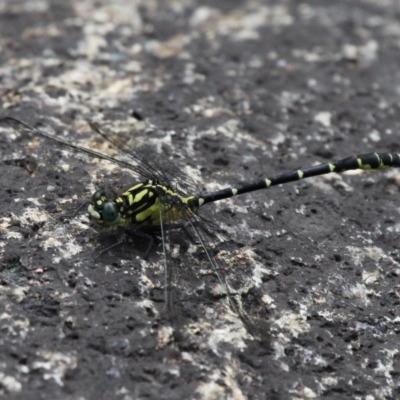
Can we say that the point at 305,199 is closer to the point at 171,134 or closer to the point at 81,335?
the point at 171,134

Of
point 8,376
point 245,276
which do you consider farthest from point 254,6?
point 8,376

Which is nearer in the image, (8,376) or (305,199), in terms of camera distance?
(8,376)

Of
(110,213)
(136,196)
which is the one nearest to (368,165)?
(136,196)

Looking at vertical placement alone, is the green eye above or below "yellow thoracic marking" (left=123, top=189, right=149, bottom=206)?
above

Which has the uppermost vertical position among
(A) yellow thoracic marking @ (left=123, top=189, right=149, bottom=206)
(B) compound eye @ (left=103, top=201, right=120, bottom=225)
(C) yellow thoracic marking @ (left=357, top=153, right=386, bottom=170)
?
(B) compound eye @ (left=103, top=201, right=120, bottom=225)

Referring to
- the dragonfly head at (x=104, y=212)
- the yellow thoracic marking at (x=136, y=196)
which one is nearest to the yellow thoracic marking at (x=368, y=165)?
the yellow thoracic marking at (x=136, y=196)

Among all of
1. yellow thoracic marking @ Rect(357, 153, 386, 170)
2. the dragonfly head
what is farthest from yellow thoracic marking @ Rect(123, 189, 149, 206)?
yellow thoracic marking @ Rect(357, 153, 386, 170)

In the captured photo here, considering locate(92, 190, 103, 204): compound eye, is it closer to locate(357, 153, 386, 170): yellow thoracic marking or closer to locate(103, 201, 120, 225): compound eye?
locate(103, 201, 120, 225): compound eye

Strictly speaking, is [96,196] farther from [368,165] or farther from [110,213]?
[368,165]
